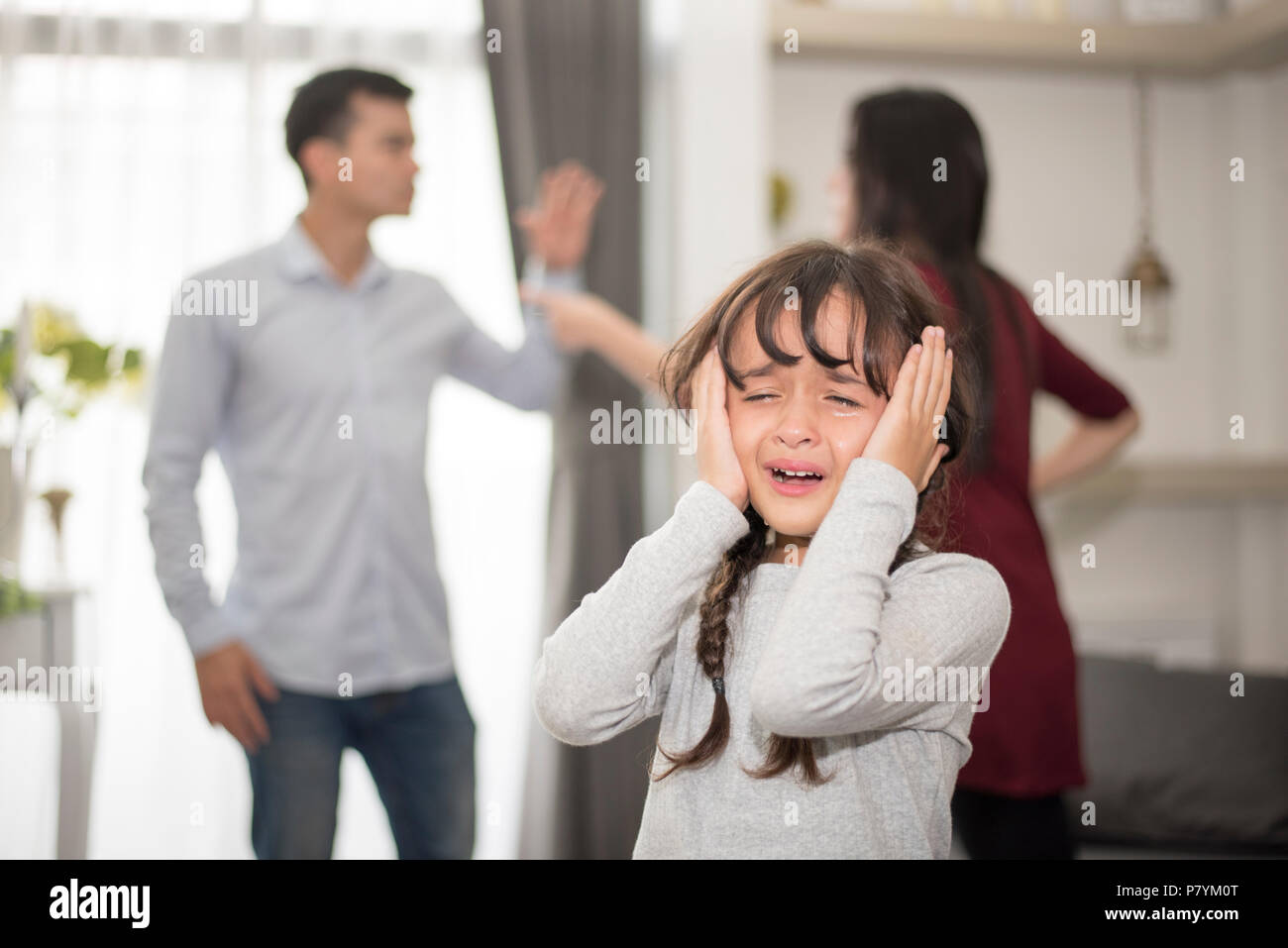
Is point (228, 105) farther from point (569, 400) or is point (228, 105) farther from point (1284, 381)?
point (1284, 381)

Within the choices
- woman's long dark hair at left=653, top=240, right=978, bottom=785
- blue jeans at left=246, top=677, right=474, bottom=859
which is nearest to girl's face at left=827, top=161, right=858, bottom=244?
woman's long dark hair at left=653, top=240, right=978, bottom=785

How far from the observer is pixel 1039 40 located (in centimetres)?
238

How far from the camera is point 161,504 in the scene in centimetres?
148

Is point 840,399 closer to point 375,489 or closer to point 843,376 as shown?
point 843,376

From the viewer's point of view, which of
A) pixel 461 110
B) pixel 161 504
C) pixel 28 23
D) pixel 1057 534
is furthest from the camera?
pixel 1057 534

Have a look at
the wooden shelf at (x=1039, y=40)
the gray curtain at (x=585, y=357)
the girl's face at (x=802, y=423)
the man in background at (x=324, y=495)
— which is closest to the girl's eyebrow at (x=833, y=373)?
the girl's face at (x=802, y=423)

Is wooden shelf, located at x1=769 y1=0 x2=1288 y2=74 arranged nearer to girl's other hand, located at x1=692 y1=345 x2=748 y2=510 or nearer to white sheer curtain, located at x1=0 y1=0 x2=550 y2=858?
white sheer curtain, located at x1=0 y1=0 x2=550 y2=858

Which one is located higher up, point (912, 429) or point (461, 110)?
point (461, 110)

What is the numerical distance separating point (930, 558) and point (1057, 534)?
184 cm

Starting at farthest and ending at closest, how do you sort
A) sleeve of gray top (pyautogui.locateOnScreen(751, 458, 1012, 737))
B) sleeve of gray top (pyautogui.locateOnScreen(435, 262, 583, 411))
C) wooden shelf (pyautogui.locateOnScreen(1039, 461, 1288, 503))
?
wooden shelf (pyautogui.locateOnScreen(1039, 461, 1288, 503)) → sleeve of gray top (pyautogui.locateOnScreen(435, 262, 583, 411)) → sleeve of gray top (pyautogui.locateOnScreen(751, 458, 1012, 737))

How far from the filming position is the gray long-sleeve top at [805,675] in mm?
770

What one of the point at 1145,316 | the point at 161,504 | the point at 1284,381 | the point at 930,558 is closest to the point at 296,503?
the point at 161,504

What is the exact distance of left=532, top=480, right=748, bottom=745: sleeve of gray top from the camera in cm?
79

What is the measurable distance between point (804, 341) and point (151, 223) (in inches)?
62.0
